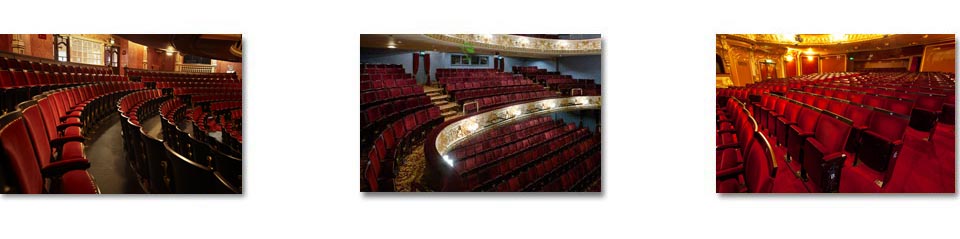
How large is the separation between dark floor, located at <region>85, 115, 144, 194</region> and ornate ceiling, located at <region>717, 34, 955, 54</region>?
5.29 ft

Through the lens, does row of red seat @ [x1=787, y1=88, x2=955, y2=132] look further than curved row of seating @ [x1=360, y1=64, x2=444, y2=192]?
No

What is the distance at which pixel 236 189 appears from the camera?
1.62 metres

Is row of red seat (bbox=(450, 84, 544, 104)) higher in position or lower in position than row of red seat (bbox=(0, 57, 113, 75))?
lower

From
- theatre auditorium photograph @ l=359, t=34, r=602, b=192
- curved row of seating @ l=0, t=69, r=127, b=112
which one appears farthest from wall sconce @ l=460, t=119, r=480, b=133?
curved row of seating @ l=0, t=69, r=127, b=112

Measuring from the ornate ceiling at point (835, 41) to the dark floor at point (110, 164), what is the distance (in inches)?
63.4

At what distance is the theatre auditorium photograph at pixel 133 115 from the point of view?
1475mm

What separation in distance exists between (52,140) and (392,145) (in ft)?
2.71

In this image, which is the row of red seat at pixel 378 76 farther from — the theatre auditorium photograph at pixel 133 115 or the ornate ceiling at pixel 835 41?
the ornate ceiling at pixel 835 41

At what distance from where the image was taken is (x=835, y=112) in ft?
5.23

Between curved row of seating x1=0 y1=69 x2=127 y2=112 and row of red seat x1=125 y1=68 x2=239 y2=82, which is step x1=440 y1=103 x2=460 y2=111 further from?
curved row of seating x1=0 y1=69 x2=127 y2=112

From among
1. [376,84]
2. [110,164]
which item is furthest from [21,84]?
[376,84]

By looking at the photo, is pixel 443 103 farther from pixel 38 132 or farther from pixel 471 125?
pixel 38 132

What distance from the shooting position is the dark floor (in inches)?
60.1
